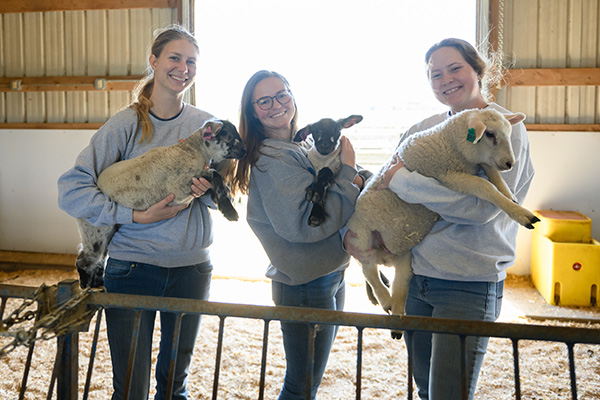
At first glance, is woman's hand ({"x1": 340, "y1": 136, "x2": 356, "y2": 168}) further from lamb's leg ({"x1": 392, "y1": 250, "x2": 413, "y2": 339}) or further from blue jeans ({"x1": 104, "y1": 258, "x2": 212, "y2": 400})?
blue jeans ({"x1": 104, "y1": 258, "x2": 212, "y2": 400})

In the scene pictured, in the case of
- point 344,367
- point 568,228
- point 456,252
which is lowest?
point 344,367

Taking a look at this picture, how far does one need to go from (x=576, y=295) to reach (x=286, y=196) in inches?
187

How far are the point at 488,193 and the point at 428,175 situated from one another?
0.31m

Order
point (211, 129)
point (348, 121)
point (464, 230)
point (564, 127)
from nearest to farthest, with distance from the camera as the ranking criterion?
point (464, 230) < point (211, 129) < point (348, 121) < point (564, 127)

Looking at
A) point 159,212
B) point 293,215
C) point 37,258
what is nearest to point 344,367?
point 293,215

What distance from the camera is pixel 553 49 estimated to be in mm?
6230

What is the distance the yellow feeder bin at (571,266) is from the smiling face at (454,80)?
397cm

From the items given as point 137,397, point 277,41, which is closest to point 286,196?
point 137,397

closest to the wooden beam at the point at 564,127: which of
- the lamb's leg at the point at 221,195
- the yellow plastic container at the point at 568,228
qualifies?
the yellow plastic container at the point at 568,228

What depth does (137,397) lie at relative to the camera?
7.45ft

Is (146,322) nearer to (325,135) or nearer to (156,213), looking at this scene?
(156,213)

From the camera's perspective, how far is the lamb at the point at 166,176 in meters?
2.46

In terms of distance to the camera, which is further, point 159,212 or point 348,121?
point 348,121

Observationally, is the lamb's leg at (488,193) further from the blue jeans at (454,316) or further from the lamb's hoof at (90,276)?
the lamb's hoof at (90,276)
